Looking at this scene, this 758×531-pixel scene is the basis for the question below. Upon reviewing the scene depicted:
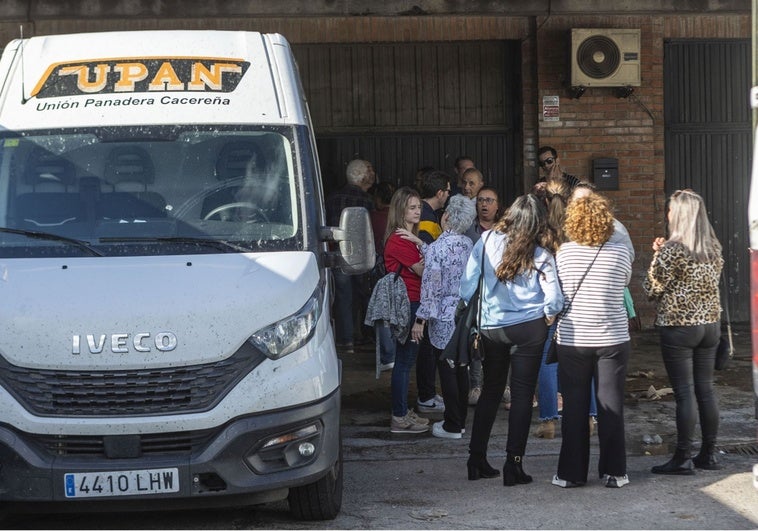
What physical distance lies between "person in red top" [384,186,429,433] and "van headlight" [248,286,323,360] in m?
2.63

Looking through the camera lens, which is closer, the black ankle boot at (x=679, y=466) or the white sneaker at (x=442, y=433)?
the black ankle boot at (x=679, y=466)

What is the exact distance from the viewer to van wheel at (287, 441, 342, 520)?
6270 millimetres

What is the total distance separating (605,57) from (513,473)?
6807mm

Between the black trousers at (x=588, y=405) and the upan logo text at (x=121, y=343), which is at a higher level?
the upan logo text at (x=121, y=343)

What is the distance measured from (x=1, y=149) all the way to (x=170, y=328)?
173cm


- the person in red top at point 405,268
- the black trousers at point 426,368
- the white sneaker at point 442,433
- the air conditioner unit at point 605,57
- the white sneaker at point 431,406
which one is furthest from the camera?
the air conditioner unit at point 605,57

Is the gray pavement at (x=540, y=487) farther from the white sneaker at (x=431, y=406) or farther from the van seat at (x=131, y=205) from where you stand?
the van seat at (x=131, y=205)

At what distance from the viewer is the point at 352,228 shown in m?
6.46

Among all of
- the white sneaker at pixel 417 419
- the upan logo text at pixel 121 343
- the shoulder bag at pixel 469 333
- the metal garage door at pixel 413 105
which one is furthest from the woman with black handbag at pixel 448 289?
the metal garage door at pixel 413 105

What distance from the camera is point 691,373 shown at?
7395 mm

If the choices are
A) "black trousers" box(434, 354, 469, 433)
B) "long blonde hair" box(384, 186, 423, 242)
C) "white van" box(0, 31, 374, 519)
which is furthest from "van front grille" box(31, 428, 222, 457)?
"long blonde hair" box(384, 186, 423, 242)

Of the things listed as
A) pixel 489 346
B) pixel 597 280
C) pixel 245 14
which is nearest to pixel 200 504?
pixel 489 346

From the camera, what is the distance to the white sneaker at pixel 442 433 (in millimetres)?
8461

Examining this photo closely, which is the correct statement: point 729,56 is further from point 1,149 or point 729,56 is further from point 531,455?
point 1,149
